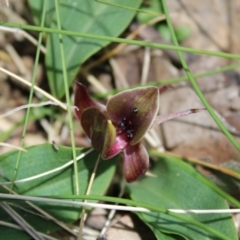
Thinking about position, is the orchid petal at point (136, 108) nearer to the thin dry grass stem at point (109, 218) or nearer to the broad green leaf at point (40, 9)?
the thin dry grass stem at point (109, 218)

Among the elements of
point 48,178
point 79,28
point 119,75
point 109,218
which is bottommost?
point 109,218

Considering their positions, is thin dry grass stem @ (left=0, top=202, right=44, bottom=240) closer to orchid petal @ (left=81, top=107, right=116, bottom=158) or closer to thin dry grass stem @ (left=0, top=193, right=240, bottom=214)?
thin dry grass stem @ (left=0, top=193, right=240, bottom=214)

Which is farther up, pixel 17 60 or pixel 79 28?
pixel 79 28

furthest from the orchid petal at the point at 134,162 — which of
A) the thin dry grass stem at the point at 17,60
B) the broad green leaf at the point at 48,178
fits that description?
the thin dry grass stem at the point at 17,60

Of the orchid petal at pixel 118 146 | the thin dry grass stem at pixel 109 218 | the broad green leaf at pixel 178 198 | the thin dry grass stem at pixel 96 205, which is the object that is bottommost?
the thin dry grass stem at pixel 109 218

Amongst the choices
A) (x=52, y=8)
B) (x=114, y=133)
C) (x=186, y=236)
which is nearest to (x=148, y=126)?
(x=114, y=133)

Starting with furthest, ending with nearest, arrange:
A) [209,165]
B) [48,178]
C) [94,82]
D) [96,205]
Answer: [94,82], [209,165], [48,178], [96,205]

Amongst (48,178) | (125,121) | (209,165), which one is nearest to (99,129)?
(125,121)

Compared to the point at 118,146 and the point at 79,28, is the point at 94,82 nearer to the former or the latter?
the point at 79,28
